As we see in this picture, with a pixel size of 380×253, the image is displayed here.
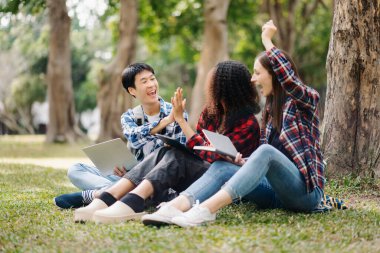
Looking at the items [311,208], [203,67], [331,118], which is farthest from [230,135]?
[203,67]

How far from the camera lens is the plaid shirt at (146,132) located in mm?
5832

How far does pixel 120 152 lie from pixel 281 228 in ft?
6.02

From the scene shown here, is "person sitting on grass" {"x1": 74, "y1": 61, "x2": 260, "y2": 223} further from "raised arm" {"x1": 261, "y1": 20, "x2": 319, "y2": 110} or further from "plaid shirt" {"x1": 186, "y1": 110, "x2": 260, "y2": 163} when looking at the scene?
"raised arm" {"x1": 261, "y1": 20, "x2": 319, "y2": 110}

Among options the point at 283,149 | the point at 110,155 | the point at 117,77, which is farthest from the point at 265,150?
the point at 117,77

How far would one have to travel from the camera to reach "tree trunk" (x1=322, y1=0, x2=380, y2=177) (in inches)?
268

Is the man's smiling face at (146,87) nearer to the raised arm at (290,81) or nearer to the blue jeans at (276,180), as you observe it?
the raised arm at (290,81)

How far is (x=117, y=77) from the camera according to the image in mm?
19547

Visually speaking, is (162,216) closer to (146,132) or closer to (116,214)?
(116,214)

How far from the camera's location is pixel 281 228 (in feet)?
15.5

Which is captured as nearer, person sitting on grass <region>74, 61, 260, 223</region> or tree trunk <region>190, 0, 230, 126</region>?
person sitting on grass <region>74, 61, 260, 223</region>

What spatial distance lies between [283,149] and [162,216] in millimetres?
1076

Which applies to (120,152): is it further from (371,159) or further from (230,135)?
(371,159)

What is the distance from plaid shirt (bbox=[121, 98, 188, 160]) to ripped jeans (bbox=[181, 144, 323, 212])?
2.82ft

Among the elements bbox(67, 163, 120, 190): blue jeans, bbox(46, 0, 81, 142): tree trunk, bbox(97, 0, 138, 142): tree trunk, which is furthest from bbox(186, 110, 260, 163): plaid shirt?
bbox(46, 0, 81, 142): tree trunk
